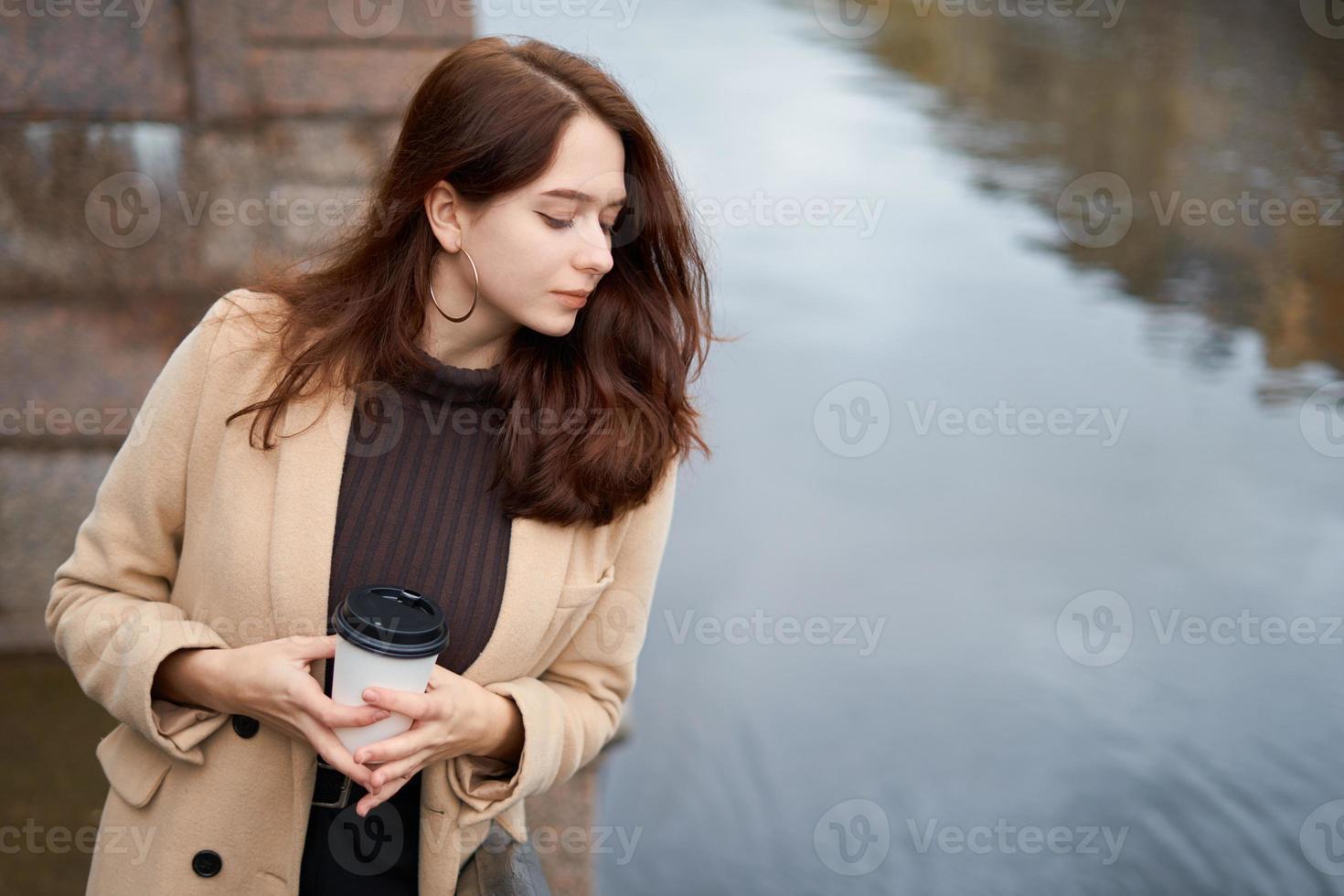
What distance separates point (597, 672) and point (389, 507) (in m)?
0.38

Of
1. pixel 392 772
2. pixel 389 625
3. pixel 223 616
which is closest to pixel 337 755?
pixel 392 772

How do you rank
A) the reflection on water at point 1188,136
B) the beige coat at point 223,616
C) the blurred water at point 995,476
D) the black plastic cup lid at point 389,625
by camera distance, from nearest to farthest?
the black plastic cup lid at point 389,625 < the beige coat at point 223,616 < the blurred water at point 995,476 < the reflection on water at point 1188,136

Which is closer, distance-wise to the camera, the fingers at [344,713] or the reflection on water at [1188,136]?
the fingers at [344,713]

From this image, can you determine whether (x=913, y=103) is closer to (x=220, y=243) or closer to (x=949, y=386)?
(x=949, y=386)

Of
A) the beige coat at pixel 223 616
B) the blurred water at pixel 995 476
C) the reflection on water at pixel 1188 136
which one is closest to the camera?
the beige coat at pixel 223 616

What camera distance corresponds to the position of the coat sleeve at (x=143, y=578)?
148cm

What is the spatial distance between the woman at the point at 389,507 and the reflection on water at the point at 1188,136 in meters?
3.49

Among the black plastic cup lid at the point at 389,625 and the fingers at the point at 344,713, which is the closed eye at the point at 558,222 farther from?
the fingers at the point at 344,713

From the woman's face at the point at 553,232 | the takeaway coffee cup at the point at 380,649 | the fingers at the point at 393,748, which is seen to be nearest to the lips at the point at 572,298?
the woman's face at the point at 553,232

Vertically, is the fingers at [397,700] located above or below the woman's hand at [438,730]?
above

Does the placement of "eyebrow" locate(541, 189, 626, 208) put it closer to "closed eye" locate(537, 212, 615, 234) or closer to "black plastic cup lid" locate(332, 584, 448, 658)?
"closed eye" locate(537, 212, 615, 234)

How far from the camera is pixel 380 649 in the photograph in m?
1.27

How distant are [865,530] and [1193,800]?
1.24m

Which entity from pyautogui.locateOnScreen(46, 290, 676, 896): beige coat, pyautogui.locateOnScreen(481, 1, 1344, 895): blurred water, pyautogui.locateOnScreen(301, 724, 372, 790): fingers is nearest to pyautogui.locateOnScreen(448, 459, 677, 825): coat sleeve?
pyautogui.locateOnScreen(46, 290, 676, 896): beige coat
